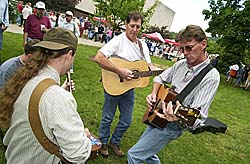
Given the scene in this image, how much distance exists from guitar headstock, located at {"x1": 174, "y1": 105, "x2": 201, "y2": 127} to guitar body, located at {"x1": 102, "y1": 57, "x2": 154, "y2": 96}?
1692 millimetres

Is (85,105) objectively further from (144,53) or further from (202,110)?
(202,110)

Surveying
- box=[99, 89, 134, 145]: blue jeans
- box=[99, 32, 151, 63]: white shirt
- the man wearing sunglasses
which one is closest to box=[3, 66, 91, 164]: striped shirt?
the man wearing sunglasses

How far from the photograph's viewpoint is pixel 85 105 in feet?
20.9

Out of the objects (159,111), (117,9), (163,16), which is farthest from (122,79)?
(163,16)

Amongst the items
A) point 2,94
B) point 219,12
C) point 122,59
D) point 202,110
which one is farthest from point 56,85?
point 219,12

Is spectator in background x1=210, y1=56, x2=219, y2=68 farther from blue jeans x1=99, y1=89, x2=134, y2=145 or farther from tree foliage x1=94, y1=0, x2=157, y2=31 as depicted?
blue jeans x1=99, y1=89, x2=134, y2=145

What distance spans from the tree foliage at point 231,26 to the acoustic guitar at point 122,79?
14316 millimetres

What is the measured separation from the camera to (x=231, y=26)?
1750 centimetres

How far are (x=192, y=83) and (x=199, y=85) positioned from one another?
66 mm

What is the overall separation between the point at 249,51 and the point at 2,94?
17.4 meters

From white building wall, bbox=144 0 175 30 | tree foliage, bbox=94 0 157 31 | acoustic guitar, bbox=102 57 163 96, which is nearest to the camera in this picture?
acoustic guitar, bbox=102 57 163 96

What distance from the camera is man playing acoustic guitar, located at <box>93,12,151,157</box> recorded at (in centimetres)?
396

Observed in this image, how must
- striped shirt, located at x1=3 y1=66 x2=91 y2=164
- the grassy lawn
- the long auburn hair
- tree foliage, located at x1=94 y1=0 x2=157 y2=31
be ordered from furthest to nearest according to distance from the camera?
tree foliage, located at x1=94 y1=0 x2=157 y2=31
the grassy lawn
the long auburn hair
striped shirt, located at x1=3 y1=66 x2=91 y2=164

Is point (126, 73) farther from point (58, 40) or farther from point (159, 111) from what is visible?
point (58, 40)
